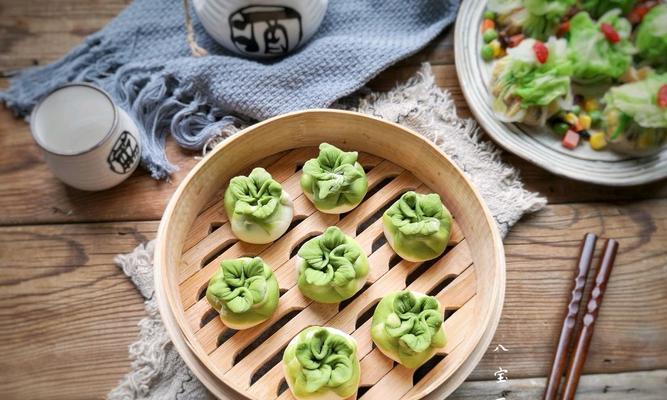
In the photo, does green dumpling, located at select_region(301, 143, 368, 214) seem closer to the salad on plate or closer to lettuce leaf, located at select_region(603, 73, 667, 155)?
the salad on plate

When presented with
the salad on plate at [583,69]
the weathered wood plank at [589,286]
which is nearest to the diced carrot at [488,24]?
the salad on plate at [583,69]

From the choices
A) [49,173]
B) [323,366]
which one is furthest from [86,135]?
[323,366]

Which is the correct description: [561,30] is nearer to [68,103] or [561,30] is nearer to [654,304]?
[654,304]

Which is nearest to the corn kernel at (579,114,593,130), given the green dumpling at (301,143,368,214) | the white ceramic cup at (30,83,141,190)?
the green dumpling at (301,143,368,214)

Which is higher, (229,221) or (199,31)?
(199,31)

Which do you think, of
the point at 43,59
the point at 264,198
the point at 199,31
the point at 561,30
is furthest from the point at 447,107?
the point at 43,59

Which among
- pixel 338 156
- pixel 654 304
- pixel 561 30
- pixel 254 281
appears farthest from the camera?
pixel 561 30

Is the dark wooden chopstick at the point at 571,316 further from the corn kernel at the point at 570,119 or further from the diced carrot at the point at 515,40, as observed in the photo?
the diced carrot at the point at 515,40
